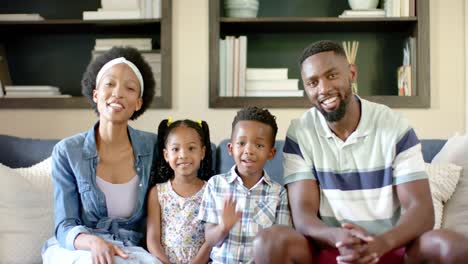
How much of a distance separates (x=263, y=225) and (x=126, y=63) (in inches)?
30.2

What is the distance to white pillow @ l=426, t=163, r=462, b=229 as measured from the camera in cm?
215

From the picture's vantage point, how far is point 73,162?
6.66 feet

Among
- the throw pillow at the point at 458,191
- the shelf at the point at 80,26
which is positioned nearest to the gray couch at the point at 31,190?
the throw pillow at the point at 458,191

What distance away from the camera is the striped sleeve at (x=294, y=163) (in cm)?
193

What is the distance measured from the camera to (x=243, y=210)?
1987 mm

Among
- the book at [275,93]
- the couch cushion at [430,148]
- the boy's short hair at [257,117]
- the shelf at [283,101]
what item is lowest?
the couch cushion at [430,148]

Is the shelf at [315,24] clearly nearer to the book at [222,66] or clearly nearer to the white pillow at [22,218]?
the book at [222,66]

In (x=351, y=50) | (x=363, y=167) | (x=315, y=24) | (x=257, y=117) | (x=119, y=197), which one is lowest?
(x=119, y=197)

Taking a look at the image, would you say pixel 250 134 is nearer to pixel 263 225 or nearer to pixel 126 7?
pixel 263 225

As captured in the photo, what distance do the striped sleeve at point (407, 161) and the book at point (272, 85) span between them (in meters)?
1.05

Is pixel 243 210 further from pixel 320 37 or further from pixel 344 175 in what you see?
pixel 320 37

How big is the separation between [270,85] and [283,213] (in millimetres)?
1034

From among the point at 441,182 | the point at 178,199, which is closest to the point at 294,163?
the point at 178,199

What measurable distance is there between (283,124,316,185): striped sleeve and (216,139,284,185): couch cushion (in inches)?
14.2
